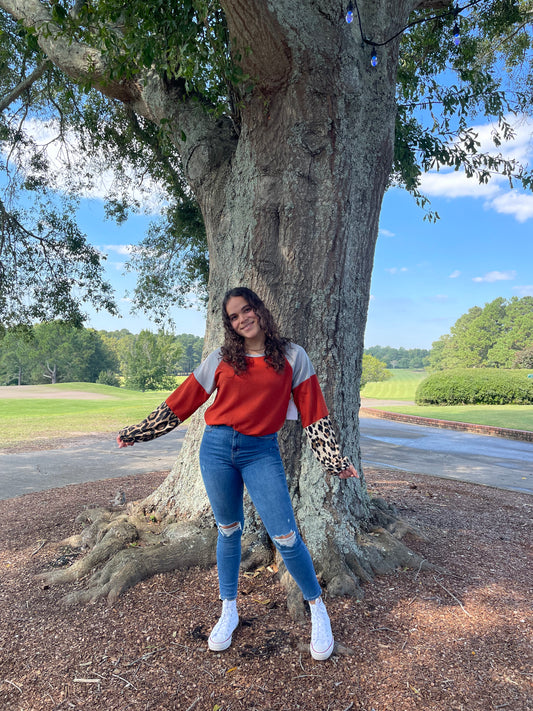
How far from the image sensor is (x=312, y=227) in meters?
3.70

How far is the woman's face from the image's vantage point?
2717 mm

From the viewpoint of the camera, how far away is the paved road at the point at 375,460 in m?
7.85

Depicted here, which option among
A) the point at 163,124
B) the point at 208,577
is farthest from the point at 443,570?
the point at 163,124

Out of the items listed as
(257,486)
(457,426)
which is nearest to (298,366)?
(257,486)

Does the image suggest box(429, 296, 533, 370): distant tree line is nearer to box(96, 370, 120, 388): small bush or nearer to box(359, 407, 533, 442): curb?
box(359, 407, 533, 442): curb

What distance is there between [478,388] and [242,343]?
2478 centimetres

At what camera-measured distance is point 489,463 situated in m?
9.66

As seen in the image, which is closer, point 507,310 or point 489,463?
point 489,463

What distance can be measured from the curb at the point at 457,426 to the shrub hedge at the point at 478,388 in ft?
21.4

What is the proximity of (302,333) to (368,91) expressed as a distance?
6.62ft

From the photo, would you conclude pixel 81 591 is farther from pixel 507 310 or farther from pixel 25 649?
pixel 507 310

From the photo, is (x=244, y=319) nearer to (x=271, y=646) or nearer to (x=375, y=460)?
→ (x=271, y=646)

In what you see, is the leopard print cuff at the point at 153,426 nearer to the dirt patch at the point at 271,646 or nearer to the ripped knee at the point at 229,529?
the ripped knee at the point at 229,529

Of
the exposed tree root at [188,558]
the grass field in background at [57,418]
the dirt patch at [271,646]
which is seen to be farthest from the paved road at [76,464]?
the dirt patch at [271,646]
